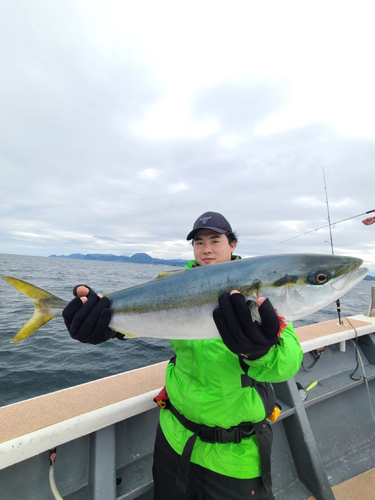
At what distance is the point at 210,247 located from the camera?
134 inches

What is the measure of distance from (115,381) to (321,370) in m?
4.14

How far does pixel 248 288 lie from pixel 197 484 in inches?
78.8

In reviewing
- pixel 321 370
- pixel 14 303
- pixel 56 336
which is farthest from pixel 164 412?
pixel 14 303

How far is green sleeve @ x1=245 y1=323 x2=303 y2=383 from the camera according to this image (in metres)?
2.28

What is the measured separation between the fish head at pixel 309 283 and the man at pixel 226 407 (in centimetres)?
19

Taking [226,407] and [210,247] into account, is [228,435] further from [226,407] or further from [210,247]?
[210,247]

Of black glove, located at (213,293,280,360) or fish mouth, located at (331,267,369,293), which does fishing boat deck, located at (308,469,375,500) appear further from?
fish mouth, located at (331,267,369,293)

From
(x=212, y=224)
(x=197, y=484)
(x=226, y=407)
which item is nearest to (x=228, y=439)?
(x=226, y=407)

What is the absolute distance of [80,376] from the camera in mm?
8125

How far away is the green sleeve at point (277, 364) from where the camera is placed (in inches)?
89.7

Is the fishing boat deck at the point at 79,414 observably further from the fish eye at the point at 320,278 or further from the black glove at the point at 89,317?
the fish eye at the point at 320,278

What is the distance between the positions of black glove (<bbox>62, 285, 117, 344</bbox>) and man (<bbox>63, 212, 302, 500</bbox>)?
0.11ft

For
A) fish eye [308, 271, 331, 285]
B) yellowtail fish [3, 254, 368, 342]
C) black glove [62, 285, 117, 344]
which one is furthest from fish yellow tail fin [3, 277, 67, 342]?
fish eye [308, 271, 331, 285]

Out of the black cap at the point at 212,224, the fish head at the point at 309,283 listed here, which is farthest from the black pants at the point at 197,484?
the black cap at the point at 212,224
